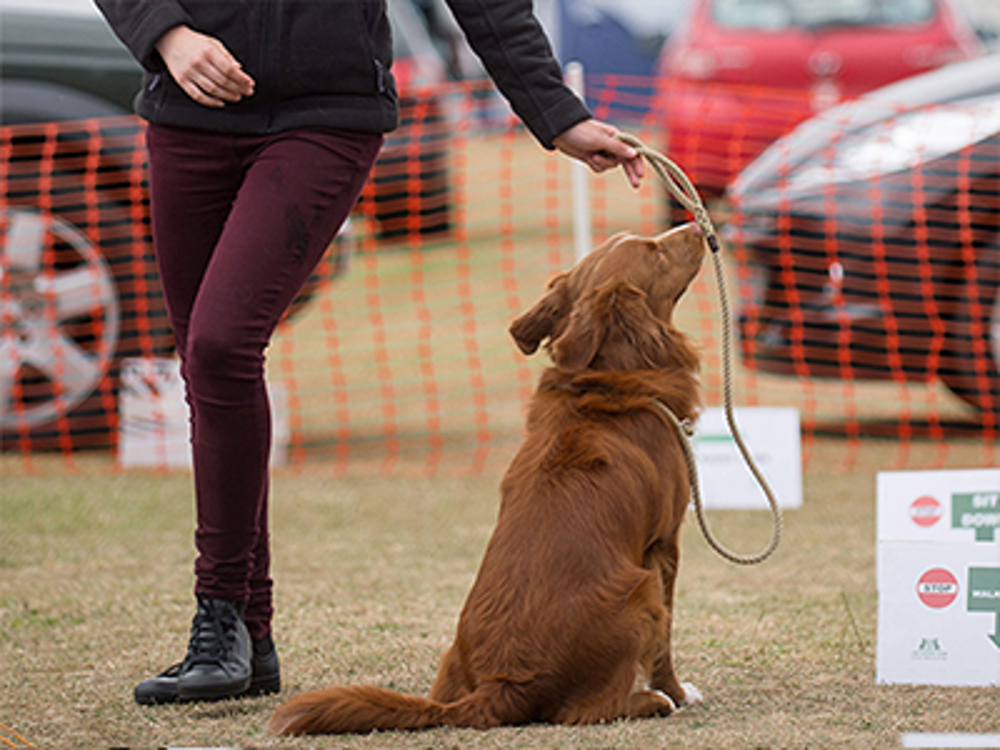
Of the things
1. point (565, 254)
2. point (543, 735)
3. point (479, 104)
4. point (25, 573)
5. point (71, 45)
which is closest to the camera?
point (543, 735)

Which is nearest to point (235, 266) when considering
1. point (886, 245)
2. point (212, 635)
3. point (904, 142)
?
point (212, 635)

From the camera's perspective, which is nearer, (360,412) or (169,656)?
(169,656)

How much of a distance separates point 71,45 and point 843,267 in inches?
130

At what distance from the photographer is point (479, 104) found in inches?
358

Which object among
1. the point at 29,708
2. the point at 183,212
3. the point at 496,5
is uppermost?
the point at 496,5

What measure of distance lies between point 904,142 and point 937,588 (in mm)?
3271

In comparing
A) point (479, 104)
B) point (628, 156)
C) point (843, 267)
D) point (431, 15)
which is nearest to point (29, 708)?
point (628, 156)

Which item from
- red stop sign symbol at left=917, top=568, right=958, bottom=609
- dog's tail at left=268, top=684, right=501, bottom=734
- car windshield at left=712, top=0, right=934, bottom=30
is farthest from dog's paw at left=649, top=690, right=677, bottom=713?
car windshield at left=712, top=0, right=934, bottom=30

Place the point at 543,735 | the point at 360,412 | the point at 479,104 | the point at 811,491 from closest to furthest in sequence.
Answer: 1. the point at 543,735
2. the point at 811,491
3. the point at 360,412
4. the point at 479,104

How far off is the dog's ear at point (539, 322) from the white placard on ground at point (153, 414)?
10.2 feet

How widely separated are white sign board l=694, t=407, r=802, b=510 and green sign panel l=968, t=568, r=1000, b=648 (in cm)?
215

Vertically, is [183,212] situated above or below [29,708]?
above

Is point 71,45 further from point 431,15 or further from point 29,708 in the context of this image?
point 431,15

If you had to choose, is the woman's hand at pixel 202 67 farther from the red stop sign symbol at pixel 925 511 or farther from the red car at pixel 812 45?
the red car at pixel 812 45
